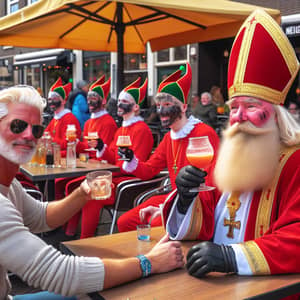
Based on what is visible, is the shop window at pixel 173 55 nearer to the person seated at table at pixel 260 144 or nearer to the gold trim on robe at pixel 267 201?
the person seated at table at pixel 260 144

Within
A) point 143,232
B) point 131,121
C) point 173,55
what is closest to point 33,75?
point 173,55

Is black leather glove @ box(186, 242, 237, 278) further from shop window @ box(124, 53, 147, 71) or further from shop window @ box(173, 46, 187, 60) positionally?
shop window @ box(124, 53, 147, 71)

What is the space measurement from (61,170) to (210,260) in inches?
111

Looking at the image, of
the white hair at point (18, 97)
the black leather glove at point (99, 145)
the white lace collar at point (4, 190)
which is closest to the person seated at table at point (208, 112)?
the black leather glove at point (99, 145)

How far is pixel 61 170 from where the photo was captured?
422cm

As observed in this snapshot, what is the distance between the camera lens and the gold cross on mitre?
205cm

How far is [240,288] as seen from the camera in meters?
1.61

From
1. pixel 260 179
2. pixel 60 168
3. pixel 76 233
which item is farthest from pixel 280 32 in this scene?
pixel 76 233

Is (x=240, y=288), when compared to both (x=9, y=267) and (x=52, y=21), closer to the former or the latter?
(x=9, y=267)

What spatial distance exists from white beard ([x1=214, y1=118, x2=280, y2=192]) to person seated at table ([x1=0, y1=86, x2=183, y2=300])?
17.3 inches

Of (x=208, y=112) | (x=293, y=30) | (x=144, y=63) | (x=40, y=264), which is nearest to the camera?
(x=40, y=264)

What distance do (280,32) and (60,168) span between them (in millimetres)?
3028

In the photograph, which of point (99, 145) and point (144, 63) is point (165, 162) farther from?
point (144, 63)

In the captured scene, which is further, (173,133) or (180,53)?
(180,53)
